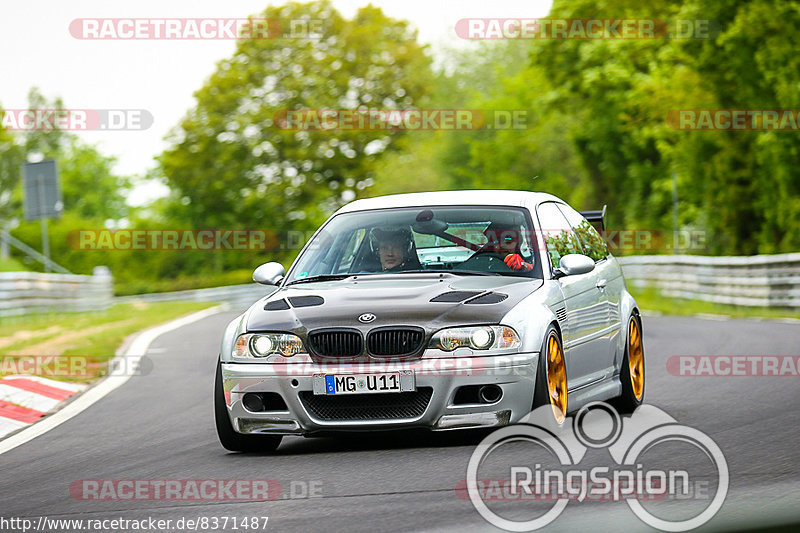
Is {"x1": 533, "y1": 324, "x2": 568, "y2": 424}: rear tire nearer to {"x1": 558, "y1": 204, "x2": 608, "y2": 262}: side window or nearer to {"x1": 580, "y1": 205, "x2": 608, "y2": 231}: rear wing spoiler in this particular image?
{"x1": 558, "y1": 204, "x2": 608, "y2": 262}: side window

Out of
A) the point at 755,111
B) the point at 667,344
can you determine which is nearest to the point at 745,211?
the point at 755,111

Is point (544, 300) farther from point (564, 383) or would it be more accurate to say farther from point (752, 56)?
point (752, 56)

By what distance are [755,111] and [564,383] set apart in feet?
75.0

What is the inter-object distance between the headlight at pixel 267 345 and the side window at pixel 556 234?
6.24ft

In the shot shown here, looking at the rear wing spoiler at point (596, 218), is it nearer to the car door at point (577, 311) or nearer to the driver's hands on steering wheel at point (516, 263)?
the car door at point (577, 311)

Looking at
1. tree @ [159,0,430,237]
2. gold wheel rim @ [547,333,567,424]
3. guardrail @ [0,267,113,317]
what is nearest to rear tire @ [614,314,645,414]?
gold wheel rim @ [547,333,567,424]

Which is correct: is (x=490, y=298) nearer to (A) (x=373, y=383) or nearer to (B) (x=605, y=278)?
(A) (x=373, y=383)

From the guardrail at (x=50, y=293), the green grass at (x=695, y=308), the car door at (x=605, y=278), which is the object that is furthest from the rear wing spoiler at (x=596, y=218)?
the guardrail at (x=50, y=293)

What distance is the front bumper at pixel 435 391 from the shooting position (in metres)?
7.53

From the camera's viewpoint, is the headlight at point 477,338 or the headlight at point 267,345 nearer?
the headlight at point 477,338

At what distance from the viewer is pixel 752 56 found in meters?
30.0

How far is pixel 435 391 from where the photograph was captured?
7.52 metres

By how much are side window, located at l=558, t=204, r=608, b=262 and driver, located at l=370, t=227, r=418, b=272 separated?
4.65 ft

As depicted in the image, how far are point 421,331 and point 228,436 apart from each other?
1390mm
